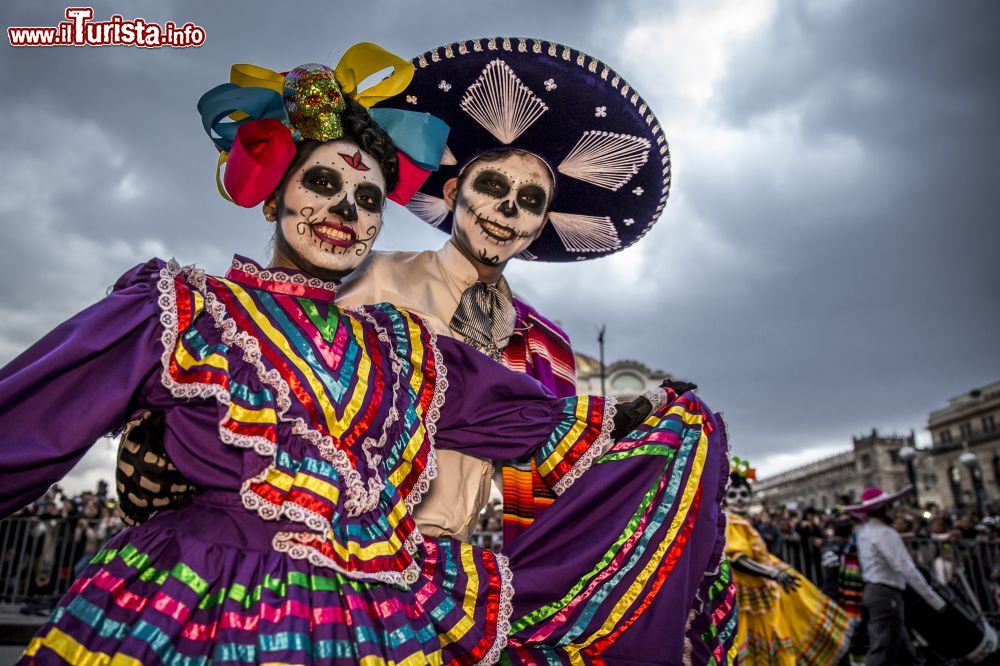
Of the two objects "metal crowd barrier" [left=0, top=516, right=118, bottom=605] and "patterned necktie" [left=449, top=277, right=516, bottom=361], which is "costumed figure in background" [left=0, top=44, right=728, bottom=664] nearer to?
"patterned necktie" [left=449, top=277, right=516, bottom=361]

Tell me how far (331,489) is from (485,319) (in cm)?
135

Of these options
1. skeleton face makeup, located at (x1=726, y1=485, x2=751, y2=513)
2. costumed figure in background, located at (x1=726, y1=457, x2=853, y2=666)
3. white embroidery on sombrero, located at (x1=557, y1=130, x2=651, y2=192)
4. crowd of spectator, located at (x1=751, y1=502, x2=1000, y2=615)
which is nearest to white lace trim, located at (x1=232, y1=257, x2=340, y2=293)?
white embroidery on sombrero, located at (x1=557, y1=130, x2=651, y2=192)

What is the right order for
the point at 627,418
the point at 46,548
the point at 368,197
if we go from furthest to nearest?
the point at 46,548, the point at 627,418, the point at 368,197

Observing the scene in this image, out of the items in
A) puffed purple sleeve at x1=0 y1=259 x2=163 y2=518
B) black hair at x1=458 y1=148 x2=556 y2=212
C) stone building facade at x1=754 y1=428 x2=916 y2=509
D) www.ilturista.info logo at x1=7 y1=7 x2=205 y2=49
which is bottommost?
puffed purple sleeve at x1=0 y1=259 x2=163 y2=518

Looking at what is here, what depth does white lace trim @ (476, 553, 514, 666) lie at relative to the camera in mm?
1905

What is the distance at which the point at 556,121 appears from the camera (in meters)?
3.02

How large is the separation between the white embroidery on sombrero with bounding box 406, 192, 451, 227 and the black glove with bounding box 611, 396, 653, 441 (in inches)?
54.7

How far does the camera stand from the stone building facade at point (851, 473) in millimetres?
64875

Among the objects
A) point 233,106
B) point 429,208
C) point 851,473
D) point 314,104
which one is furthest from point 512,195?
point 851,473

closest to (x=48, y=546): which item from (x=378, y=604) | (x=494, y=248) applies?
(x=494, y=248)

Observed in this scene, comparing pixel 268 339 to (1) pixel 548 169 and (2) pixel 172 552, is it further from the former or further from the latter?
(1) pixel 548 169

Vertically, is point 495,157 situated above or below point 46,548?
above

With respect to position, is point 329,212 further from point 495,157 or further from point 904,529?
point 904,529

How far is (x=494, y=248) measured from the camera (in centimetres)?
296
